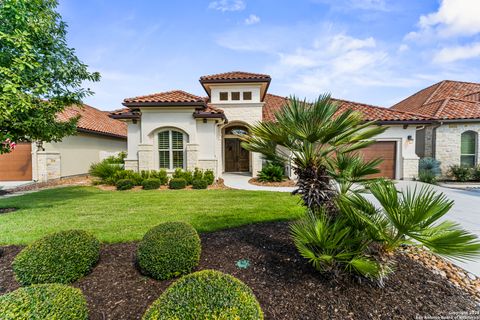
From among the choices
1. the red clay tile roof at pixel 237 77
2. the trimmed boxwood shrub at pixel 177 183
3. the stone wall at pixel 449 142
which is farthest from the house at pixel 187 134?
the red clay tile roof at pixel 237 77

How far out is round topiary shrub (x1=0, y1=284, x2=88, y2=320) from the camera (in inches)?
71.4

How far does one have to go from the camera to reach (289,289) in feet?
9.10

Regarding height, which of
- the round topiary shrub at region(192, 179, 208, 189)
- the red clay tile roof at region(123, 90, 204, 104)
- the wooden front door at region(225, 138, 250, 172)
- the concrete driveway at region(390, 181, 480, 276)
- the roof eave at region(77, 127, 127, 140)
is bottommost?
A: the concrete driveway at region(390, 181, 480, 276)

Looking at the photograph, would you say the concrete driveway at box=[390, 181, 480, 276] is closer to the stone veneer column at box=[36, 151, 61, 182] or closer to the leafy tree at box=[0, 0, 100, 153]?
the leafy tree at box=[0, 0, 100, 153]

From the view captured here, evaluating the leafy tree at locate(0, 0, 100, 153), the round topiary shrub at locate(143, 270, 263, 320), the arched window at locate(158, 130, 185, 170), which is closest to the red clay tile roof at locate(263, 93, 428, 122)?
the arched window at locate(158, 130, 185, 170)

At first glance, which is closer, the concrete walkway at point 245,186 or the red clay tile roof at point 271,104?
the concrete walkway at point 245,186

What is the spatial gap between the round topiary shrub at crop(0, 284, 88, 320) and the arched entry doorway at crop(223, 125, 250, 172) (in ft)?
Result: 48.7

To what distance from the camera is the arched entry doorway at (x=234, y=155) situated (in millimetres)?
16781

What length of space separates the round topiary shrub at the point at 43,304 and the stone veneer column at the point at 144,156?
34.4 ft

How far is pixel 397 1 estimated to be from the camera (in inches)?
285

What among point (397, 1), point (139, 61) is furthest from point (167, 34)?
point (397, 1)

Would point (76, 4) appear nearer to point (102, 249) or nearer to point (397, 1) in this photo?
point (102, 249)

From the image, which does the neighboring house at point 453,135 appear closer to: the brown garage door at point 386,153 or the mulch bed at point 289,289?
the brown garage door at point 386,153

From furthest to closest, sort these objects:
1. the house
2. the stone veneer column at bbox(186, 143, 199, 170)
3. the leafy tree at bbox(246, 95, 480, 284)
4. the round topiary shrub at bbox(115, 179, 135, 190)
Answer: the stone veneer column at bbox(186, 143, 199, 170) < the house < the round topiary shrub at bbox(115, 179, 135, 190) < the leafy tree at bbox(246, 95, 480, 284)
